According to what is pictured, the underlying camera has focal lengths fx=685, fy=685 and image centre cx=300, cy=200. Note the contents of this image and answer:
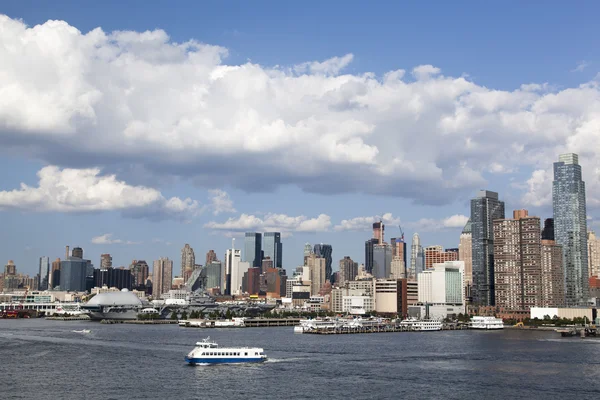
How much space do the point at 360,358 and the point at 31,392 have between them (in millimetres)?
55812

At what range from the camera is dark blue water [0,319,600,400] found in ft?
265


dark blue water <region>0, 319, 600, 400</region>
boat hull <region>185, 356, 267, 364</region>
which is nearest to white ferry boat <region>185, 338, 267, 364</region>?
boat hull <region>185, 356, 267, 364</region>

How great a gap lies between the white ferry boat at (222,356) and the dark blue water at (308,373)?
6.61ft

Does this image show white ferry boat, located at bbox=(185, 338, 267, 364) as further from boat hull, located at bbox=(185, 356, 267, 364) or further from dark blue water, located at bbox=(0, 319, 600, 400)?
dark blue water, located at bbox=(0, 319, 600, 400)

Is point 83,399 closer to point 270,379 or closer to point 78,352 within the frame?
point 270,379

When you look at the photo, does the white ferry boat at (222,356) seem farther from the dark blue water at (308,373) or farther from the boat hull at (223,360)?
the dark blue water at (308,373)

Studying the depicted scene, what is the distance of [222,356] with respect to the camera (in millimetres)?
107812

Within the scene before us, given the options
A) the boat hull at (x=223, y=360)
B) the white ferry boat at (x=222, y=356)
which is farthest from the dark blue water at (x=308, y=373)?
the white ferry boat at (x=222, y=356)

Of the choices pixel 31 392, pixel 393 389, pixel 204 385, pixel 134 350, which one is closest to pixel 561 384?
pixel 393 389

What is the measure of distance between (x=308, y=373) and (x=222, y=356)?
17.8 m

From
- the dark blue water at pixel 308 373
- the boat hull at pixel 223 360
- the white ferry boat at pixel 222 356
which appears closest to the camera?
the dark blue water at pixel 308 373

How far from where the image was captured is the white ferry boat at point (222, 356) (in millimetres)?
106062

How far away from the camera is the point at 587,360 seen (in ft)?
384

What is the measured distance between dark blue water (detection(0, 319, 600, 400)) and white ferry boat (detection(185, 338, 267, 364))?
2014 millimetres
